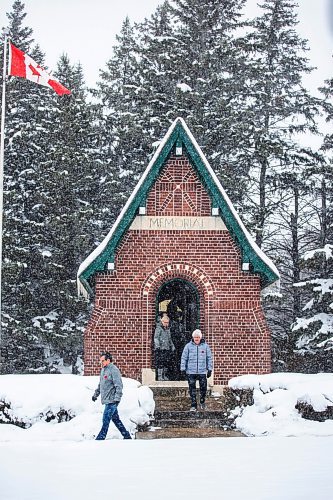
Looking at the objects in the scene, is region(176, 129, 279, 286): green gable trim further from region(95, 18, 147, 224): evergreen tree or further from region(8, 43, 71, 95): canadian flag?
region(95, 18, 147, 224): evergreen tree

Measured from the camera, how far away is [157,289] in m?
16.4

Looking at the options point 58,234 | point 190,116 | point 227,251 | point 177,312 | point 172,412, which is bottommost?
point 172,412

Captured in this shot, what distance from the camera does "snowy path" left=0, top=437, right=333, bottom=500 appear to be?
17.0 feet

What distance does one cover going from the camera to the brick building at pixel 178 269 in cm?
1619

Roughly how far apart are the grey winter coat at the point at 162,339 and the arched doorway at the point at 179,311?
180 centimetres

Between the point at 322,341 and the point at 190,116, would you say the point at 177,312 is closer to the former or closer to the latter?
the point at 322,341

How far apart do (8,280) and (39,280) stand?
2.30 metres

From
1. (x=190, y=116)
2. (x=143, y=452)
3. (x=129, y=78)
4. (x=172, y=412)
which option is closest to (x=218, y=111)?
(x=190, y=116)

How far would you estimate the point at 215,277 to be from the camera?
53.9 feet

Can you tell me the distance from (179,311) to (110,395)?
7960 mm

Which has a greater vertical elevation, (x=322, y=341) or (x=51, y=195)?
(x=51, y=195)

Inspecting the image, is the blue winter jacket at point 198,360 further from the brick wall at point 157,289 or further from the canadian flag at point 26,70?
the canadian flag at point 26,70

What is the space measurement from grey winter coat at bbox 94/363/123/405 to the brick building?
4.86 meters

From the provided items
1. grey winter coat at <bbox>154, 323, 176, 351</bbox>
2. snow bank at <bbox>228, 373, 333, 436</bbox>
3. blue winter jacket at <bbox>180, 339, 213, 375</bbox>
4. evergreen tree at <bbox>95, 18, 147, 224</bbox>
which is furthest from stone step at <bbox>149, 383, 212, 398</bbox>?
evergreen tree at <bbox>95, 18, 147, 224</bbox>
